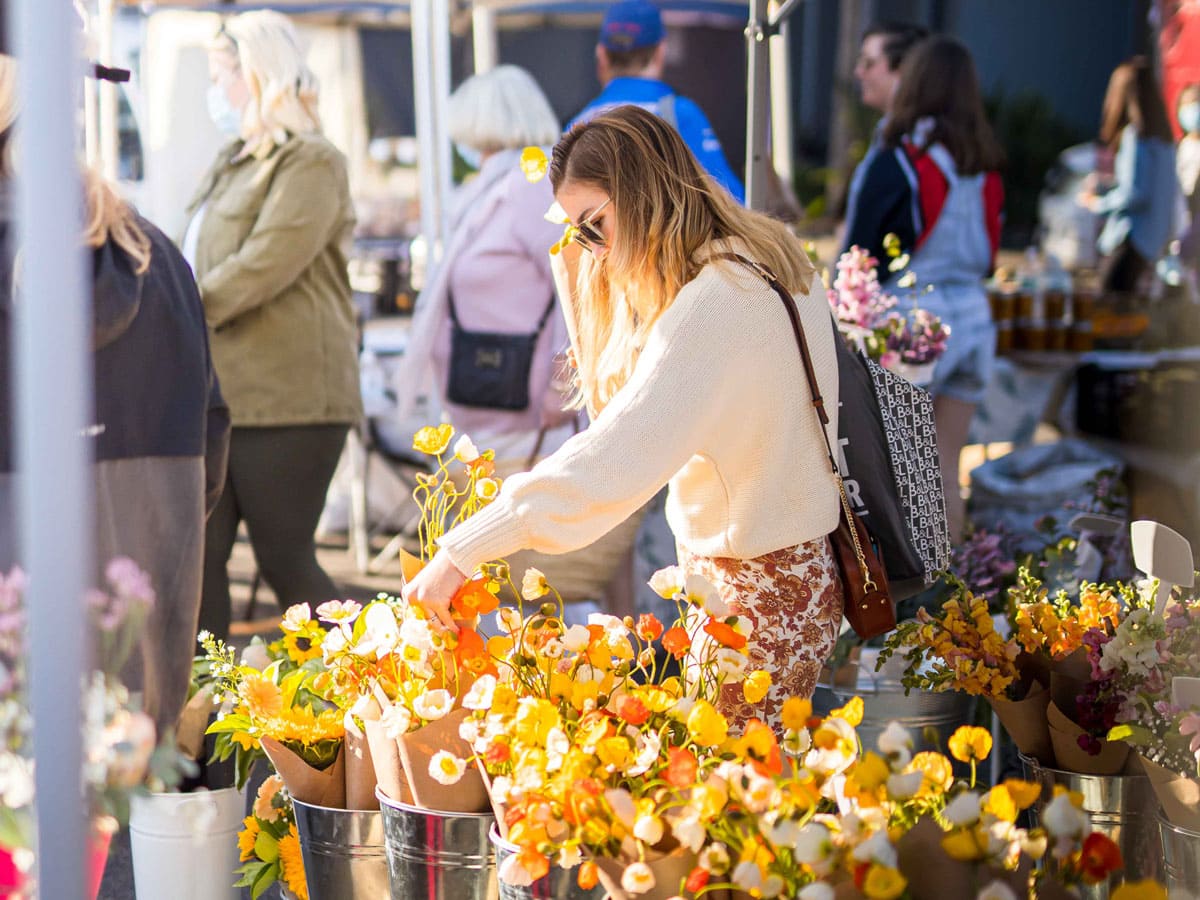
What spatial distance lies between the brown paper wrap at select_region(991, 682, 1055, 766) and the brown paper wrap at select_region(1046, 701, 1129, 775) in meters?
0.04

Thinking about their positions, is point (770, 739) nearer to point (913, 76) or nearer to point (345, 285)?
point (345, 285)

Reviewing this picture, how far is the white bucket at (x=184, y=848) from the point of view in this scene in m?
2.18

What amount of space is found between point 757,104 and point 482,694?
1534 millimetres

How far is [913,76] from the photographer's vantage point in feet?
13.4

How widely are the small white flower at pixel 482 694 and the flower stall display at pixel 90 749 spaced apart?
38cm

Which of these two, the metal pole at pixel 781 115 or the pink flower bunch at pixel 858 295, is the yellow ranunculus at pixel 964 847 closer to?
the pink flower bunch at pixel 858 295

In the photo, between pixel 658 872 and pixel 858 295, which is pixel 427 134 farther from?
pixel 658 872

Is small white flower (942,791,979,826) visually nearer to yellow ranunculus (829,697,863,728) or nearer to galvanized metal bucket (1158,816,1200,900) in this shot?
yellow ranunculus (829,697,863,728)

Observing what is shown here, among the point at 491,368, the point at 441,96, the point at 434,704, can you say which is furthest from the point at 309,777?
the point at 441,96

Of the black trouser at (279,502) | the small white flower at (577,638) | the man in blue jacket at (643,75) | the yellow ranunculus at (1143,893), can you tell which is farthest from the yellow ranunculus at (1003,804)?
the man in blue jacket at (643,75)

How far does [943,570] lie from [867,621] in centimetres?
30

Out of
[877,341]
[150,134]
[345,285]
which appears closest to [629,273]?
[877,341]

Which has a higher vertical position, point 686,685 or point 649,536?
point 686,685

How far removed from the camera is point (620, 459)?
1776 mm
